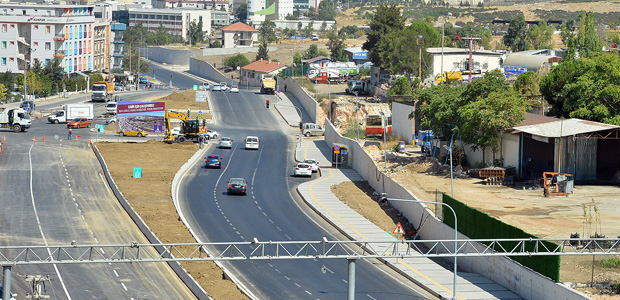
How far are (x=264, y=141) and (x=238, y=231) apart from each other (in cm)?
4740

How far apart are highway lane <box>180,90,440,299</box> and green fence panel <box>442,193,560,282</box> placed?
5.98 m

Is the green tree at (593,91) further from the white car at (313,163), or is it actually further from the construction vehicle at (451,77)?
the construction vehicle at (451,77)

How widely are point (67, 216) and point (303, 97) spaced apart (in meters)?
76.6

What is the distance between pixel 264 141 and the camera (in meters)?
116

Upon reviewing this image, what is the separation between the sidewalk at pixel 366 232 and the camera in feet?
176

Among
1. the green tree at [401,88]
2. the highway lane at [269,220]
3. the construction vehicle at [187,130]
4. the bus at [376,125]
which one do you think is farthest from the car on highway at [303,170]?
the green tree at [401,88]

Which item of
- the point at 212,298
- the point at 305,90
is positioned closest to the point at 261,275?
the point at 212,298

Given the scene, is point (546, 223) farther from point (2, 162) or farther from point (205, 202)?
point (2, 162)

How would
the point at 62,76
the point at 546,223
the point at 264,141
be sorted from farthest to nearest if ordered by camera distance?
the point at 62,76
the point at 264,141
the point at 546,223

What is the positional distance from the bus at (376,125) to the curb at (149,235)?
106 feet

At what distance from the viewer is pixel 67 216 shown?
7262cm

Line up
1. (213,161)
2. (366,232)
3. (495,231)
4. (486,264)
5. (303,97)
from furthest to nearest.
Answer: (303,97) → (213,161) → (366,232) → (486,264) → (495,231)

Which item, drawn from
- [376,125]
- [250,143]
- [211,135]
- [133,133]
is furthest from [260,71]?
[250,143]

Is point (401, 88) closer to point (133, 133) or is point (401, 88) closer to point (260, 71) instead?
point (133, 133)
